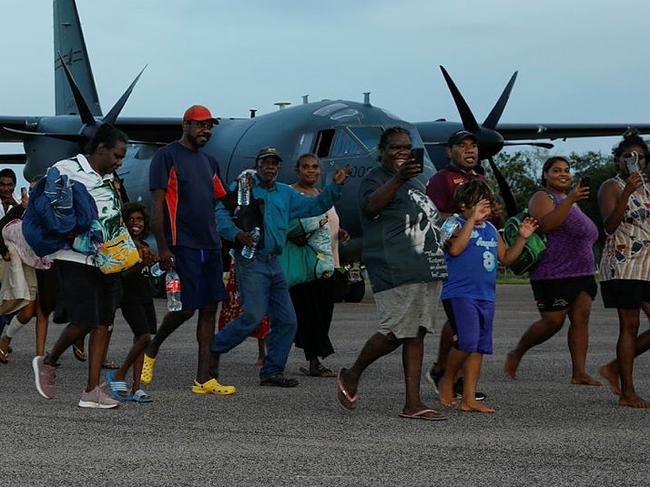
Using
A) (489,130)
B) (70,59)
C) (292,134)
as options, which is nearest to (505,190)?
(489,130)

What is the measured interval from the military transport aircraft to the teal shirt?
7878 mm

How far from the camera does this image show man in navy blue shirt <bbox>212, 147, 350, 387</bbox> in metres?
9.01

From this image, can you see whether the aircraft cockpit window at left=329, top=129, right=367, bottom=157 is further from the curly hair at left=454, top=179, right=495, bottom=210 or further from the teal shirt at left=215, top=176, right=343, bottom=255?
the curly hair at left=454, top=179, right=495, bottom=210

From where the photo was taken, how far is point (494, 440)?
6.40 metres

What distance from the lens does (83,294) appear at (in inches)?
307

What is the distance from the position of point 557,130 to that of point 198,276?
2208cm

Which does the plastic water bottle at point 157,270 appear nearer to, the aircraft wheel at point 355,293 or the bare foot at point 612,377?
the bare foot at point 612,377

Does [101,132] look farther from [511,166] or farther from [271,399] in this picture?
[511,166]

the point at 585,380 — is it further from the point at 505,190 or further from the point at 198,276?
the point at 505,190

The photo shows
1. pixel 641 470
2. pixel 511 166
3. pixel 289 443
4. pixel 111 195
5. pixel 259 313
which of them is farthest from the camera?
pixel 511 166

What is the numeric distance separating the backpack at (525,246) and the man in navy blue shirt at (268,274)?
4.40 ft

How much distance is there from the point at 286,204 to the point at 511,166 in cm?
8759

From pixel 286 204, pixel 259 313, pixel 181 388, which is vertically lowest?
pixel 181 388

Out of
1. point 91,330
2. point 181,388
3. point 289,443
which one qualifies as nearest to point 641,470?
point 289,443
